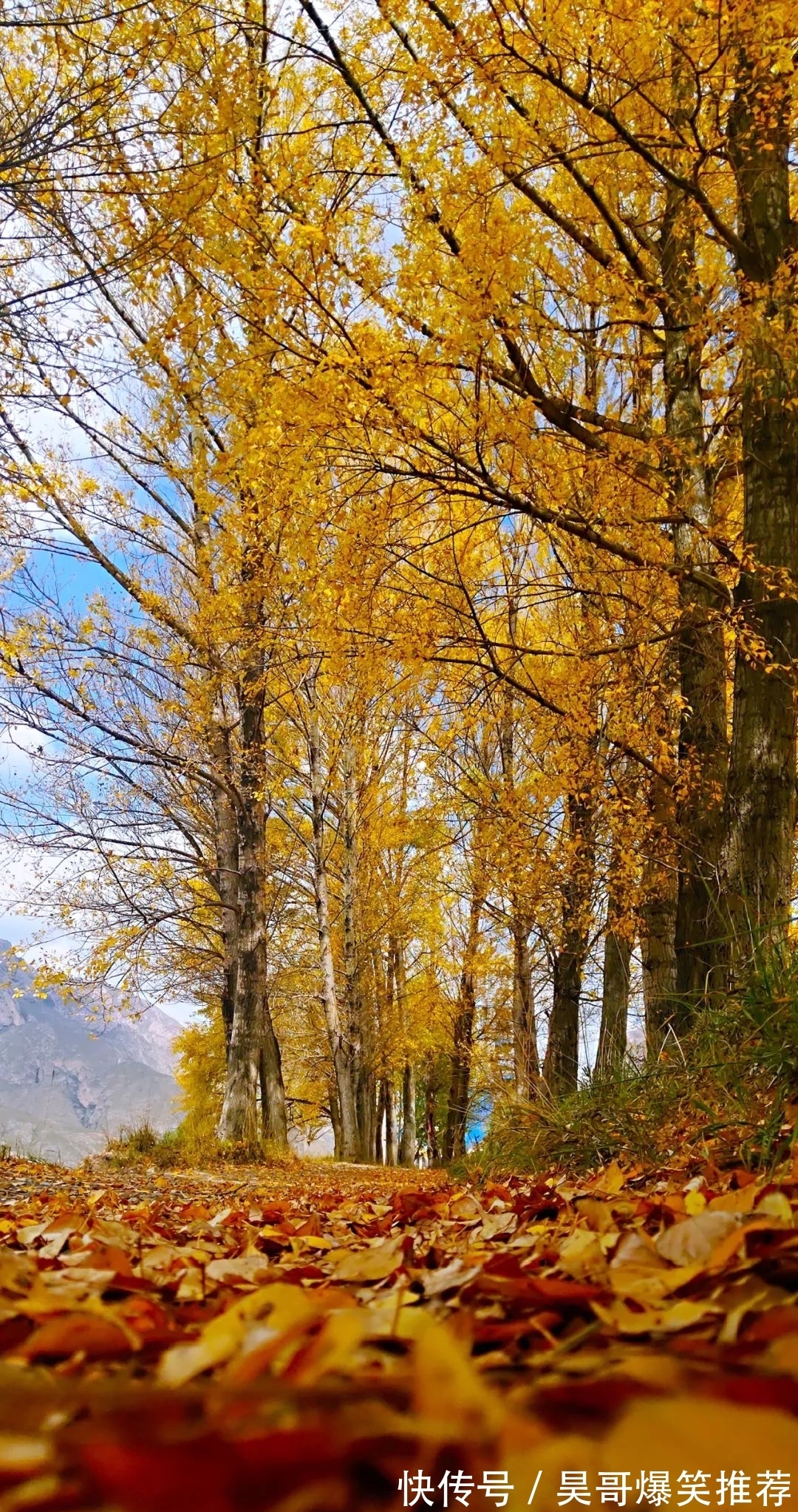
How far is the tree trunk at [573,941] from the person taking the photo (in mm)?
7695

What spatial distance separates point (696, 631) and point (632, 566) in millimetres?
822

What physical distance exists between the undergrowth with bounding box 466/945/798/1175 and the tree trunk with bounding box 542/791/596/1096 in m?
2.19

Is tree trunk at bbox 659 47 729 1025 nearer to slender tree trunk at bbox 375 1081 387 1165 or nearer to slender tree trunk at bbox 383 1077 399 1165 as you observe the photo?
slender tree trunk at bbox 383 1077 399 1165

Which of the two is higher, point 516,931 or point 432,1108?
point 516,931

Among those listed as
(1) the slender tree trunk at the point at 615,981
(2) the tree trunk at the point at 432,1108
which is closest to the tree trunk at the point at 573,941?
(1) the slender tree trunk at the point at 615,981

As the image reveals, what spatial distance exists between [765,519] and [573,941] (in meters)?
5.28

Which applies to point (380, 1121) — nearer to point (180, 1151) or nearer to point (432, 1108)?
point (432, 1108)

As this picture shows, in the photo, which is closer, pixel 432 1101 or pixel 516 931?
pixel 516 931

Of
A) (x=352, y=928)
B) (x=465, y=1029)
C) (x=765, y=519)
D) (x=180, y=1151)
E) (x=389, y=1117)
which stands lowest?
(x=389, y=1117)

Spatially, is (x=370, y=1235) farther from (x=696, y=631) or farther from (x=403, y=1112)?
(x=403, y=1112)

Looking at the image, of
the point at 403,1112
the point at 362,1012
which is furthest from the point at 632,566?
the point at 403,1112

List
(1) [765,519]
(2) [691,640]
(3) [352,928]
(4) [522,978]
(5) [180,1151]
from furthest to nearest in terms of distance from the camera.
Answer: (3) [352,928]
(4) [522,978]
(5) [180,1151]
(2) [691,640]
(1) [765,519]

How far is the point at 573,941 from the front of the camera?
920 centimetres

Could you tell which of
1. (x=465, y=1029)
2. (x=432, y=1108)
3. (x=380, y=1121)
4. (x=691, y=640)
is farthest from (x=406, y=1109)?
(x=691, y=640)
